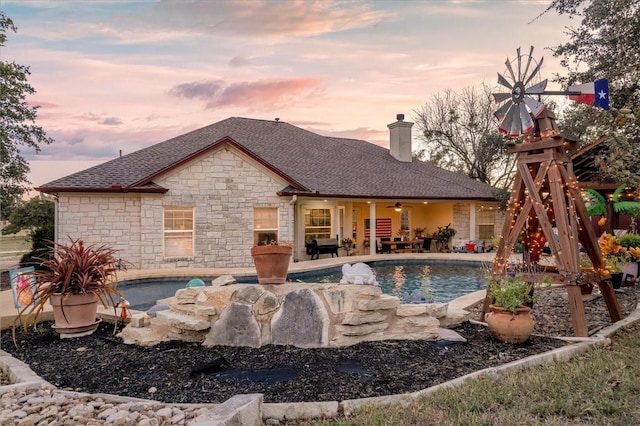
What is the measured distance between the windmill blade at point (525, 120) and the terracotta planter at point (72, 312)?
21.7ft

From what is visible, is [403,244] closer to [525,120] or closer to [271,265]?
[525,120]

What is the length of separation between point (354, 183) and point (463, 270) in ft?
19.1

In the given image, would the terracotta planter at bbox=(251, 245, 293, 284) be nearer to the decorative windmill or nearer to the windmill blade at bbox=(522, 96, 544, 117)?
the decorative windmill

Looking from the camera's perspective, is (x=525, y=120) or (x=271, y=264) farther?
(x=525, y=120)

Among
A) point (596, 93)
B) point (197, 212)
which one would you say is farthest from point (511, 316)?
point (197, 212)

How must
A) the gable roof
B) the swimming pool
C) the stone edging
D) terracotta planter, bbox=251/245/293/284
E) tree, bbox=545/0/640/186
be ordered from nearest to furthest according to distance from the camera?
the stone edging < terracotta planter, bbox=251/245/293/284 < tree, bbox=545/0/640/186 < the swimming pool < the gable roof

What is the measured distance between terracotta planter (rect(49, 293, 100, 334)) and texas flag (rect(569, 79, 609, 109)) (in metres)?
7.35

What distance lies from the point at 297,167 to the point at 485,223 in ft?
33.1

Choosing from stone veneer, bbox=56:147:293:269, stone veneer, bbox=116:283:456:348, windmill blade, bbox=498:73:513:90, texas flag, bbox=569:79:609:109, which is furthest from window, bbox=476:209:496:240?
stone veneer, bbox=116:283:456:348

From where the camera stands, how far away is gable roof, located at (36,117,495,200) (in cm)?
1400

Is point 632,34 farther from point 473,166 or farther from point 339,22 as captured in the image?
point 473,166

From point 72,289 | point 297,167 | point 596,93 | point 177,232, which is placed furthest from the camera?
point 297,167

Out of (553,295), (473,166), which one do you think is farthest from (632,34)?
(473,166)

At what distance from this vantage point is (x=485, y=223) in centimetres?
2147
